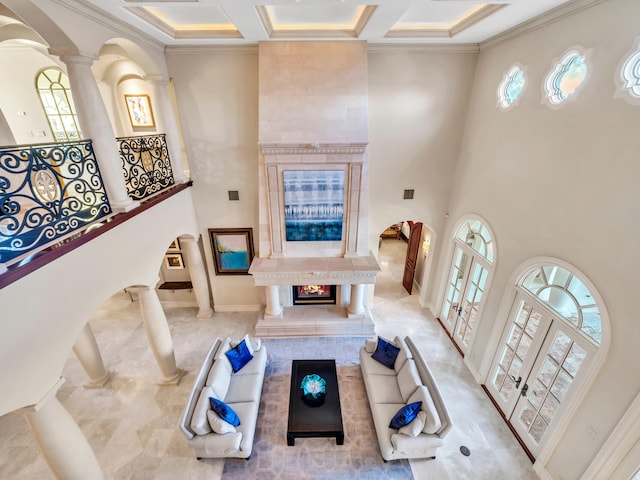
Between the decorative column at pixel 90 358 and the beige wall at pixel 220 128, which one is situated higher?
the beige wall at pixel 220 128

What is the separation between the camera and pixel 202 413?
4.07 metres

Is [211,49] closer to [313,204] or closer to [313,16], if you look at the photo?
[313,16]

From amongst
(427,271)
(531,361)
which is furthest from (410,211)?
(531,361)

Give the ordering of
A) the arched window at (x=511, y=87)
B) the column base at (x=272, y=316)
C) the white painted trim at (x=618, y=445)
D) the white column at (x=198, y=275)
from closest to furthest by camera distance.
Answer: the white painted trim at (x=618, y=445)
the arched window at (x=511, y=87)
the white column at (x=198, y=275)
the column base at (x=272, y=316)

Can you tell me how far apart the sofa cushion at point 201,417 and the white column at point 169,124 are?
14.2ft

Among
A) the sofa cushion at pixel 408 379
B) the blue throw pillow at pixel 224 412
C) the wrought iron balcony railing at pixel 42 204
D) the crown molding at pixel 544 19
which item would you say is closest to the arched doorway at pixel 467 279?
the sofa cushion at pixel 408 379

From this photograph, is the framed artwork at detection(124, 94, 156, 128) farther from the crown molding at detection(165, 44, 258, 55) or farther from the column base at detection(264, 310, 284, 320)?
the column base at detection(264, 310, 284, 320)

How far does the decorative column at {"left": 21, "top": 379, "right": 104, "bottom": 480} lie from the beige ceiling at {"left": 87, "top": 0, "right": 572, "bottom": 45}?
→ 493 cm

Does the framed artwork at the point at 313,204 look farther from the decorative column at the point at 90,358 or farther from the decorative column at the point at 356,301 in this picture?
the decorative column at the point at 90,358

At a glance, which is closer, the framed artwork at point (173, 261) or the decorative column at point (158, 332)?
the decorative column at point (158, 332)

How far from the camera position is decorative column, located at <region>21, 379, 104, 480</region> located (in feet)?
9.90

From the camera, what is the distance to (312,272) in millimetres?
6215

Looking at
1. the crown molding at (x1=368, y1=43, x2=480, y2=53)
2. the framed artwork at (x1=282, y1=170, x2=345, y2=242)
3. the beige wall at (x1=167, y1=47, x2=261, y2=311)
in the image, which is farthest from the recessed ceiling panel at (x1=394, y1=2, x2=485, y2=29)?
the beige wall at (x1=167, y1=47, x2=261, y2=311)

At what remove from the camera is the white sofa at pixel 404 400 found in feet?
13.3
